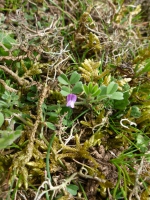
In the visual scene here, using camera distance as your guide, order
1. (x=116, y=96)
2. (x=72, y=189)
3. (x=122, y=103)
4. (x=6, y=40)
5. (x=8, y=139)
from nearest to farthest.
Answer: (x=8, y=139)
(x=72, y=189)
(x=116, y=96)
(x=122, y=103)
(x=6, y=40)

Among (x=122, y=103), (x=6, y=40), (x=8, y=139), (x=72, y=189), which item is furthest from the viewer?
(x=6, y=40)

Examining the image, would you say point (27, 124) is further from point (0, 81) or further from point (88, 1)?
point (88, 1)

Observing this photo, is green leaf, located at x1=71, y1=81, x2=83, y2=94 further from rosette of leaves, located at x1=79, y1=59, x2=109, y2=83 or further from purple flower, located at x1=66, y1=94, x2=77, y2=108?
rosette of leaves, located at x1=79, y1=59, x2=109, y2=83

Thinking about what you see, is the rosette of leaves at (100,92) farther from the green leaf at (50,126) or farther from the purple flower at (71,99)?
the green leaf at (50,126)

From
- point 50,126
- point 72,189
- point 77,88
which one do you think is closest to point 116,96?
point 77,88

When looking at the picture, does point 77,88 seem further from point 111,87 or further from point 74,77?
point 111,87

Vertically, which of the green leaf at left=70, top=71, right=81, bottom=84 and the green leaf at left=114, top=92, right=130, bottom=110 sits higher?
the green leaf at left=70, top=71, right=81, bottom=84

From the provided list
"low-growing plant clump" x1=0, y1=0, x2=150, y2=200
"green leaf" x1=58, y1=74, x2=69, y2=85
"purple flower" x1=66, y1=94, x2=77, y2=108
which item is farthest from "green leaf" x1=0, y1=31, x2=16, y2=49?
"purple flower" x1=66, y1=94, x2=77, y2=108

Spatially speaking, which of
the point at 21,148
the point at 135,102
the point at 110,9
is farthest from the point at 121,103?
the point at 110,9

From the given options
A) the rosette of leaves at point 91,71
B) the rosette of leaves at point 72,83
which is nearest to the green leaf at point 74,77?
the rosette of leaves at point 72,83
